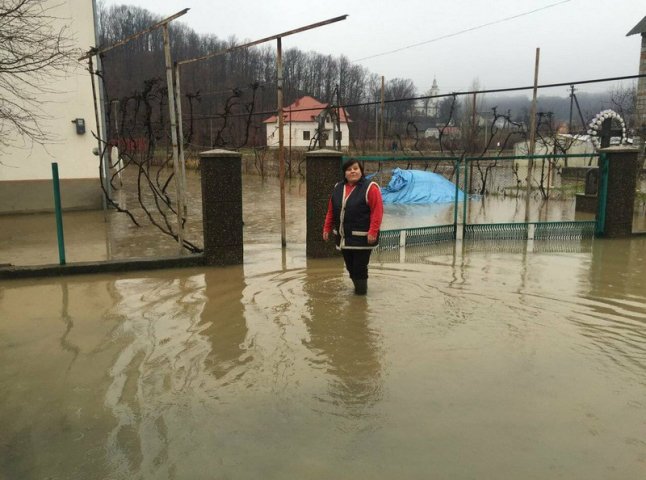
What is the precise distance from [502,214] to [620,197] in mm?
4863

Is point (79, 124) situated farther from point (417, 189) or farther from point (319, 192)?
point (417, 189)

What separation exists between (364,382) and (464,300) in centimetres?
243

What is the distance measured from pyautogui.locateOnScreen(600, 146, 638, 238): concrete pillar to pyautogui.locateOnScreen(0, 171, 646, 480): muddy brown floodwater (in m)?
3.32

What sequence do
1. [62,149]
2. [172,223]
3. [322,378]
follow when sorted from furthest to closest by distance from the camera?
[62,149] < [172,223] < [322,378]

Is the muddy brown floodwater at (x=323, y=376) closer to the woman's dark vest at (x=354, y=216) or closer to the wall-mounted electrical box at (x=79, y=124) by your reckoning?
the woman's dark vest at (x=354, y=216)

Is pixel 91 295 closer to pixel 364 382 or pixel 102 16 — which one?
pixel 364 382

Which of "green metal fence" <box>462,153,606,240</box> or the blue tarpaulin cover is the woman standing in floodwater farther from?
the blue tarpaulin cover

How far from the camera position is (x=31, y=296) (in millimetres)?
6297

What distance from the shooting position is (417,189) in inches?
708

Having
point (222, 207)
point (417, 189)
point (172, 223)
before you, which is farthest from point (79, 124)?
point (417, 189)

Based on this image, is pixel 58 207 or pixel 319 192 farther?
pixel 319 192

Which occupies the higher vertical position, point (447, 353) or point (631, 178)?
point (631, 178)

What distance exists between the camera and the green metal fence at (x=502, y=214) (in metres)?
9.65

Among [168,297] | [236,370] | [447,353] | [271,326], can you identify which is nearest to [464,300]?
[447,353]
